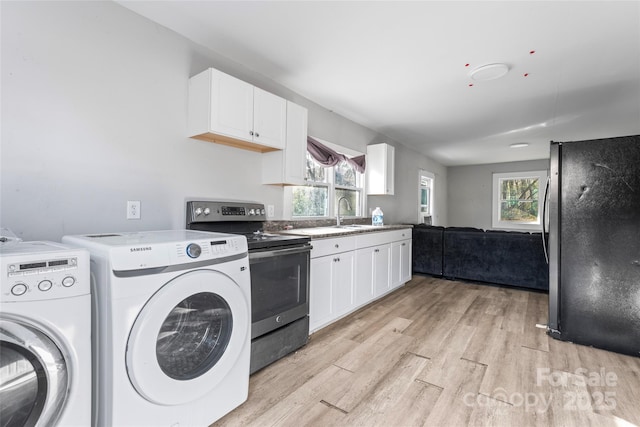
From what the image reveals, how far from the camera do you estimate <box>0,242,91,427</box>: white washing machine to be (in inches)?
37.5

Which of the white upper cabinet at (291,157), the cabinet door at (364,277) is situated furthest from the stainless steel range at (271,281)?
the cabinet door at (364,277)

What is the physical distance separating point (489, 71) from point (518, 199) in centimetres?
602

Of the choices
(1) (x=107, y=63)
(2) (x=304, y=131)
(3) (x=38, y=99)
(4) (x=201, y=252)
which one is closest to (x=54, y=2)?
(1) (x=107, y=63)

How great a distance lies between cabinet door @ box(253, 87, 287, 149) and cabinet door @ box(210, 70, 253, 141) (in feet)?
0.19

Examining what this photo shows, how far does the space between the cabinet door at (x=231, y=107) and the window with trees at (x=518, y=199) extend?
739 centimetres

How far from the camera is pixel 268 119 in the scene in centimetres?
250

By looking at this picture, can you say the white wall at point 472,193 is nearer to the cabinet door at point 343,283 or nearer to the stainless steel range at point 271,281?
the cabinet door at point 343,283

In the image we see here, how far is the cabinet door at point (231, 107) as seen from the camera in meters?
2.12

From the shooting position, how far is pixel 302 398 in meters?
1.74

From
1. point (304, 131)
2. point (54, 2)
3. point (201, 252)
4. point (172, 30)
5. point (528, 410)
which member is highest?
point (172, 30)

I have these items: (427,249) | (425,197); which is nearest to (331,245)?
(427,249)

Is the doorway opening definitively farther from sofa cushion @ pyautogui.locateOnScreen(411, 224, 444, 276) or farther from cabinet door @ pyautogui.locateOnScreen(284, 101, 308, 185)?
cabinet door @ pyautogui.locateOnScreen(284, 101, 308, 185)

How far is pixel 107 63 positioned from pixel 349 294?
8.46ft

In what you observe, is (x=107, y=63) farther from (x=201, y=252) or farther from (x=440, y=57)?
(x=440, y=57)
